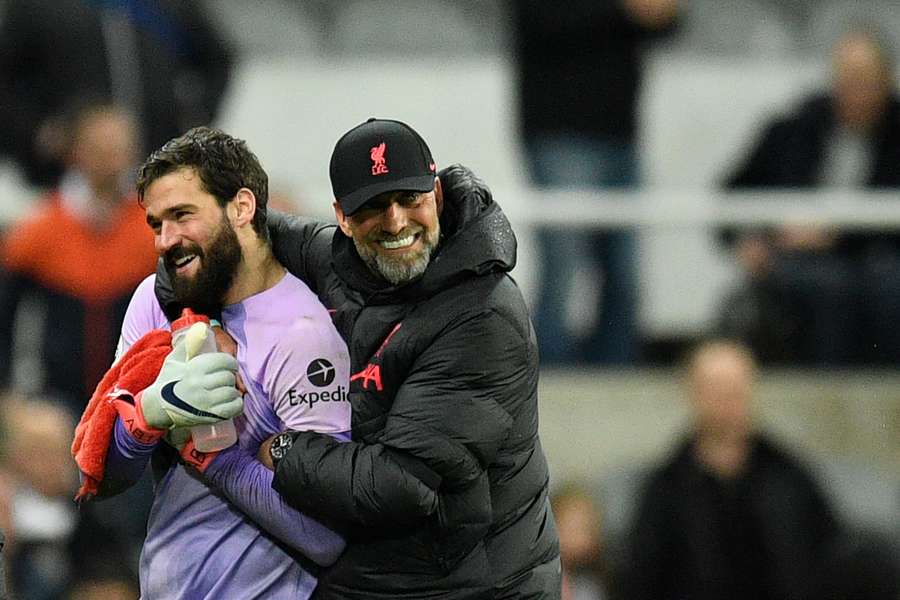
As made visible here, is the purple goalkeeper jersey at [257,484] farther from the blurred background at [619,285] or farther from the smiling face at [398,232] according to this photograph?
the blurred background at [619,285]

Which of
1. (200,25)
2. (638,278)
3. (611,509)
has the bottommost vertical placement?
(611,509)

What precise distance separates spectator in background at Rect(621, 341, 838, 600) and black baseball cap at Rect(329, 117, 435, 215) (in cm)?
326

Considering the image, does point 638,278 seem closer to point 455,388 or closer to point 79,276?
point 79,276

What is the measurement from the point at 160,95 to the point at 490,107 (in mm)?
1438

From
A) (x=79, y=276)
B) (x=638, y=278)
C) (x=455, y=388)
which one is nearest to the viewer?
(x=455, y=388)

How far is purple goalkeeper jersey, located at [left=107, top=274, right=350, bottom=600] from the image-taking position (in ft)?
11.1

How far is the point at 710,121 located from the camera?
7621mm

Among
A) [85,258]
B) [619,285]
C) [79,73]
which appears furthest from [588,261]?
[79,73]

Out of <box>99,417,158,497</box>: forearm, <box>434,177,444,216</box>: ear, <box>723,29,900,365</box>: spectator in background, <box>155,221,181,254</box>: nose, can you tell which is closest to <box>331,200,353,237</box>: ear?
<box>434,177,444,216</box>: ear

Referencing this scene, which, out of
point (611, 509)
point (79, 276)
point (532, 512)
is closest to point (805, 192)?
point (611, 509)

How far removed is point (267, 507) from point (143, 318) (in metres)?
0.46

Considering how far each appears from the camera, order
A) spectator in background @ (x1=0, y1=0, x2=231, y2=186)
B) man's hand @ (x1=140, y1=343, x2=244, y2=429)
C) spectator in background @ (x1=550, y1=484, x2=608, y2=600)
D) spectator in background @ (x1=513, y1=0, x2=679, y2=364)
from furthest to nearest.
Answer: spectator in background @ (x1=513, y1=0, x2=679, y2=364) < spectator in background @ (x1=0, y1=0, x2=231, y2=186) < spectator in background @ (x1=550, y1=484, x2=608, y2=600) < man's hand @ (x1=140, y1=343, x2=244, y2=429)

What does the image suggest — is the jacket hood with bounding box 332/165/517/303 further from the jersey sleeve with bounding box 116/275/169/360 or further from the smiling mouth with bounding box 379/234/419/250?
the jersey sleeve with bounding box 116/275/169/360

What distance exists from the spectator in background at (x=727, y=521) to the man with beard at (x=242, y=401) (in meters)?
3.09
